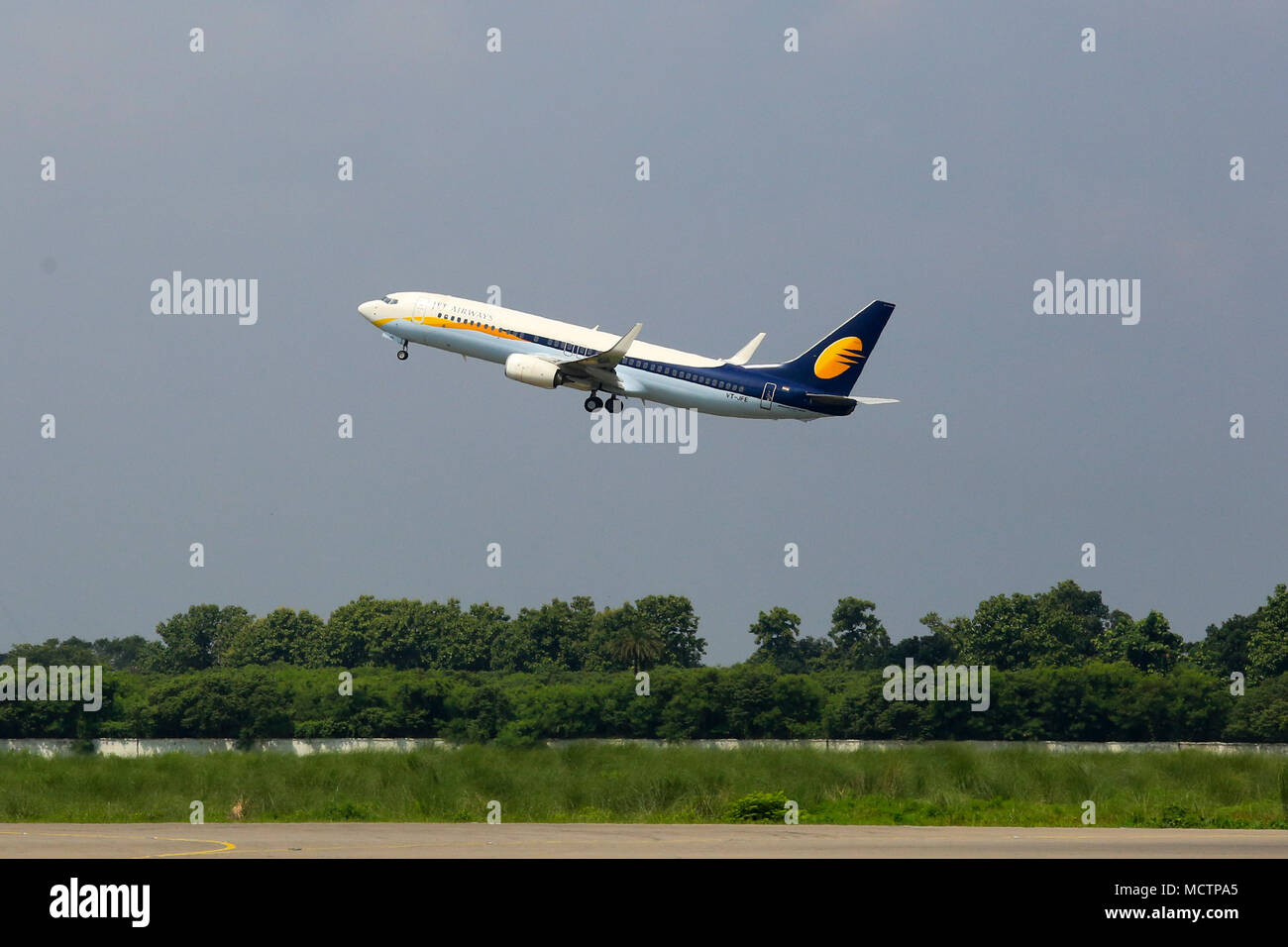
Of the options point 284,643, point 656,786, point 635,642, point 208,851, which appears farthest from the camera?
point 284,643

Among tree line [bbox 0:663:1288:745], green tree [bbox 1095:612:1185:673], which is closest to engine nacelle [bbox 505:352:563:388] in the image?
tree line [bbox 0:663:1288:745]

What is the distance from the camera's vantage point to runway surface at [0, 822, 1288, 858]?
42562 mm

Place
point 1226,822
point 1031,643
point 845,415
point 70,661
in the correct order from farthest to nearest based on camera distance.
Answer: point 1031,643 → point 70,661 → point 845,415 → point 1226,822

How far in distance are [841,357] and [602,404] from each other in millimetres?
12718

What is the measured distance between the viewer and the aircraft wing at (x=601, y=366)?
259ft

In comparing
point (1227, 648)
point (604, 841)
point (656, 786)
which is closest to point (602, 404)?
point (656, 786)

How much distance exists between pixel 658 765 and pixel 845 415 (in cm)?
2086

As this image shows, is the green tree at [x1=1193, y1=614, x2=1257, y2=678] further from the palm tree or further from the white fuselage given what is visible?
the white fuselage

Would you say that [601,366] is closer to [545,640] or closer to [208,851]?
[208,851]

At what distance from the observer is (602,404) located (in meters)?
82.4
